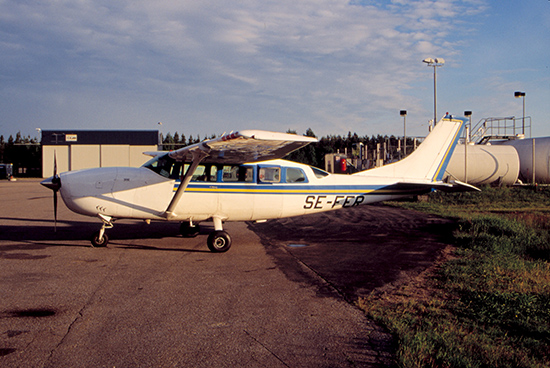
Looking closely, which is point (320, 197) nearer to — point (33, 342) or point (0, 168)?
point (33, 342)

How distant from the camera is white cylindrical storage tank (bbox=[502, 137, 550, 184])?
2606 centimetres

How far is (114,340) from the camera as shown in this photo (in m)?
4.13

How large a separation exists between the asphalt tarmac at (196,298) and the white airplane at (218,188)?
79cm

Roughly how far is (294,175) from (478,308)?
600 cm

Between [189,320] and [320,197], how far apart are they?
252 inches

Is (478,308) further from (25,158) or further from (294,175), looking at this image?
(25,158)

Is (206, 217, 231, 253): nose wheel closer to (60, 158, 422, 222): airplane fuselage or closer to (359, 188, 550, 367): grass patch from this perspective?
(60, 158, 422, 222): airplane fuselage

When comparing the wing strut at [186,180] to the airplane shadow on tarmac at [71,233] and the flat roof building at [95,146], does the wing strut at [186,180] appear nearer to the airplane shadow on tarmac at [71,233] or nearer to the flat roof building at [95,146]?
the airplane shadow on tarmac at [71,233]

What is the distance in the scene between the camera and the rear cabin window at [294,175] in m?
10.4

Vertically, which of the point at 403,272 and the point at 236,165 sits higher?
the point at 236,165

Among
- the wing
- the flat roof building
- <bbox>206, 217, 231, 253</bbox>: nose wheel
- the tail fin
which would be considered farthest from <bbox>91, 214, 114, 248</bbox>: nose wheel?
the flat roof building

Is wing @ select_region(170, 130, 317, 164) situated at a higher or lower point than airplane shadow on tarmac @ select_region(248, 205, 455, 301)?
higher

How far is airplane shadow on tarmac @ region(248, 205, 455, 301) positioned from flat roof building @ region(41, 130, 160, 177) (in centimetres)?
5123

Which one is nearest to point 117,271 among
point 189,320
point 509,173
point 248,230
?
point 189,320
